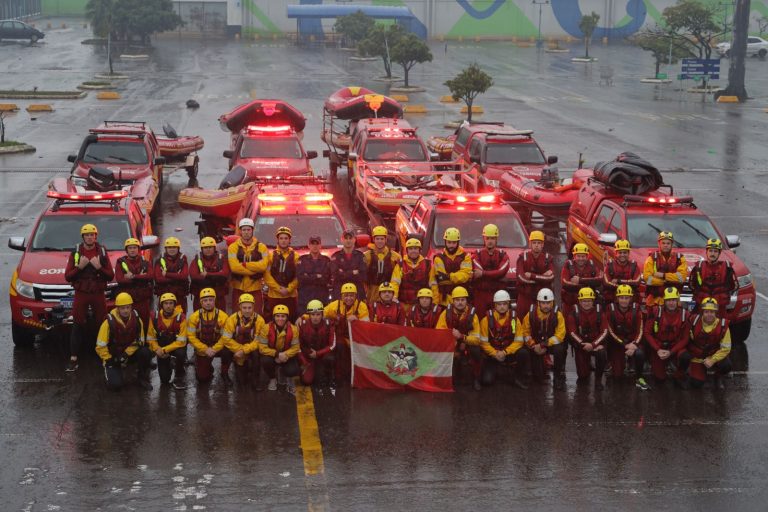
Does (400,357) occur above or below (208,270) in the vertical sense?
below

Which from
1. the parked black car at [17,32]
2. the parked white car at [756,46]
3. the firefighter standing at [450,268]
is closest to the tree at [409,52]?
the parked white car at [756,46]

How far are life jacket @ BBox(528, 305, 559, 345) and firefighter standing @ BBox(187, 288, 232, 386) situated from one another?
3.66 metres

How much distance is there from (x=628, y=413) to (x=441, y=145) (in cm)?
1749

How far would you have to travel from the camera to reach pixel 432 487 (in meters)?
10.8

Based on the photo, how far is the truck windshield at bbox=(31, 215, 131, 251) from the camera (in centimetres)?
1570

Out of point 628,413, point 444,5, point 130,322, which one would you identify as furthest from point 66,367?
point 444,5

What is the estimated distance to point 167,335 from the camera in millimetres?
13406

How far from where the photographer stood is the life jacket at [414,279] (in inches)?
579

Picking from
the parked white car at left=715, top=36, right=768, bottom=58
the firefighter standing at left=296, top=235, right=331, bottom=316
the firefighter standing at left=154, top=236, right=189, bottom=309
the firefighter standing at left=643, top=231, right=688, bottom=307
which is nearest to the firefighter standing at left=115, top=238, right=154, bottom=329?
the firefighter standing at left=154, top=236, right=189, bottom=309

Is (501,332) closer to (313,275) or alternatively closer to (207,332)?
(313,275)

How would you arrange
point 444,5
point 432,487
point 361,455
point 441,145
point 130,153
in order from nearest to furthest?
point 432,487, point 361,455, point 130,153, point 441,145, point 444,5

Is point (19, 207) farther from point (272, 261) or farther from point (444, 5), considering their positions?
point (444, 5)

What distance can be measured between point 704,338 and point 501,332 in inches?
96.3

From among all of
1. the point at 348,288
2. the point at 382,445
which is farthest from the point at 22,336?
the point at 382,445
